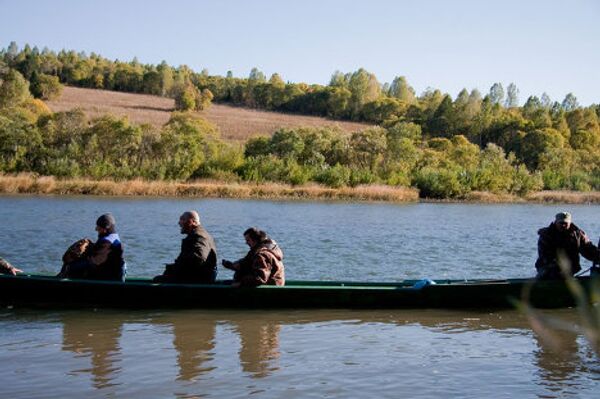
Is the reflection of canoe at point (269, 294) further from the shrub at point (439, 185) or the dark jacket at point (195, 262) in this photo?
the shrub at point (439, 185)

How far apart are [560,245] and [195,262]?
5788 millimetres

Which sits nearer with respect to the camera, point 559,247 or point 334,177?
point 559,247

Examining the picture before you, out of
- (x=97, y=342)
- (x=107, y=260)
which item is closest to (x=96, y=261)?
(x=107, y=260)

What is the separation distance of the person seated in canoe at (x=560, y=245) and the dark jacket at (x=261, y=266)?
13.9ft

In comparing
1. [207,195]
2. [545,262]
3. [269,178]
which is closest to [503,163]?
[269,178]

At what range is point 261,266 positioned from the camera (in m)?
11.4

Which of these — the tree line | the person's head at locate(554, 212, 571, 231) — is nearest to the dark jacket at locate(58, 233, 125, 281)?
the person's head at locate(554, 212, 571, 231)

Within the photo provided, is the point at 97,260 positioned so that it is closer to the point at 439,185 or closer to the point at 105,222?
the point at 105,222

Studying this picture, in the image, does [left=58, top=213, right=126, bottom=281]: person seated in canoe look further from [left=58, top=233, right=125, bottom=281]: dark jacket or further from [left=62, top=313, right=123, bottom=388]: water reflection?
[left=62, top=313, right=123, bottom=388]: water reflection

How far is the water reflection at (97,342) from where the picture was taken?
8109 millimetres

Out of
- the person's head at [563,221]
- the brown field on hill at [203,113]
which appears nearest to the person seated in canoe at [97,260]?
the person's head at [563,221]

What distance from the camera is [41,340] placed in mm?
9594

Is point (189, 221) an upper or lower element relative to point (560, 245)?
upper

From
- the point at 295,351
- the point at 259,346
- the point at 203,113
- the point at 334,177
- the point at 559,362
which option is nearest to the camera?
the point at 559,362
